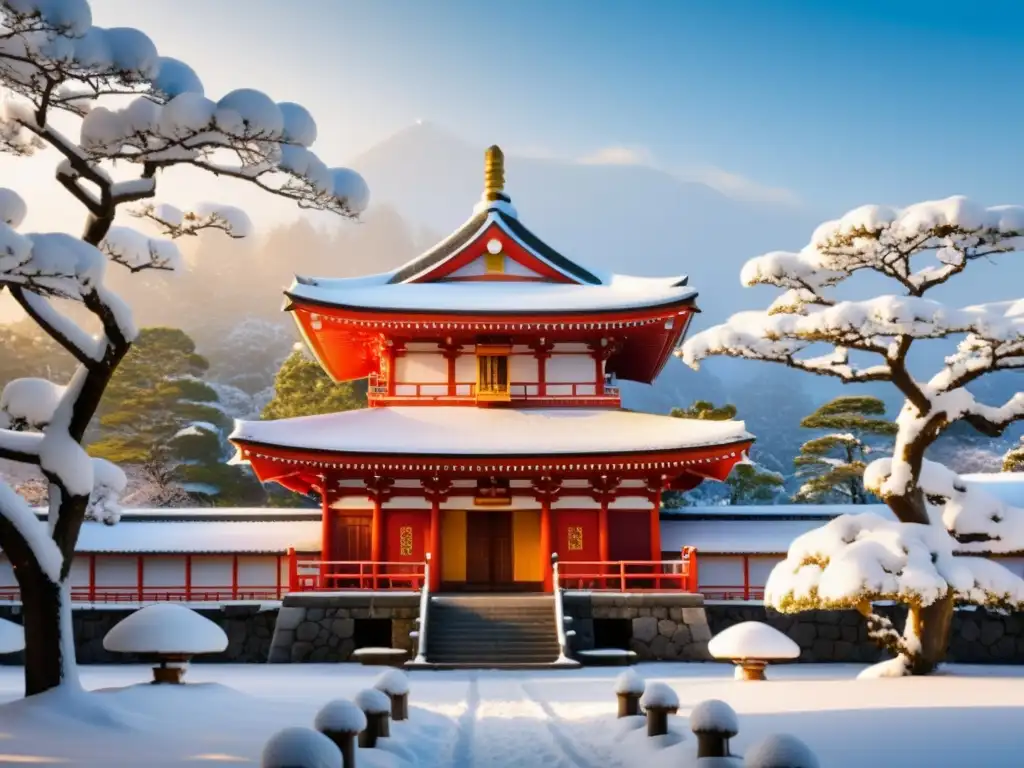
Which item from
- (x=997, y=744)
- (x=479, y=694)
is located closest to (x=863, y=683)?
(x=479, y=694)

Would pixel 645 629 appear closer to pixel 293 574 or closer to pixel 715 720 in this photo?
pixel 293 574

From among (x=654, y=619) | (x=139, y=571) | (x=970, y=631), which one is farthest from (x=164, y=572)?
(x=970, y=631)

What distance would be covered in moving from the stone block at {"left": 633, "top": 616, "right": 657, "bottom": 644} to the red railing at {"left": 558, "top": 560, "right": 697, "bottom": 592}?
791 millimetres

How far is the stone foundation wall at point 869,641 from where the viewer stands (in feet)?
89.8

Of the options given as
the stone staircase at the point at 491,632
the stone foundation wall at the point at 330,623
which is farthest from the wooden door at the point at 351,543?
the stone staircase at the point at 491,632

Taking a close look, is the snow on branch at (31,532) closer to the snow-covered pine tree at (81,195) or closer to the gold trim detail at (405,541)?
the snow-covered pine tree at (81,195)

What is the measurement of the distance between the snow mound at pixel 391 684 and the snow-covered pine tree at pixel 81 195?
377 centimetres

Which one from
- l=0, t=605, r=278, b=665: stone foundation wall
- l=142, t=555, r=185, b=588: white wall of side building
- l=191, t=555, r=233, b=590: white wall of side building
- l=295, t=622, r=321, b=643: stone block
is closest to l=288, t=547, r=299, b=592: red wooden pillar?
l=0, t=605, r=278, b=665: stone foundation wall

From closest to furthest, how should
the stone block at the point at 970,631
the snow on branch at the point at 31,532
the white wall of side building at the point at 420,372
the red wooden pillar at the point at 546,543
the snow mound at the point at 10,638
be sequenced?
the snow on branch at the point at 31,532, the snow mound at the point at 10,638, the stone block at the point at 970,631, the red wooden pillar at the point at 546,543, the white wall of side building at the point at 420,372

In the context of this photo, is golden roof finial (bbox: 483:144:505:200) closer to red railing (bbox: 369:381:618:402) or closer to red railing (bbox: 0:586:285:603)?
red railing (bbox: 369:381:618:402)

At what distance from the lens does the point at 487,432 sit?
29625 millimetres

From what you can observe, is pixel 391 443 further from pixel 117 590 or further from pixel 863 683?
pixel 863 683

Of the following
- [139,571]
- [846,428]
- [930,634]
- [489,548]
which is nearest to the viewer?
[930,634]

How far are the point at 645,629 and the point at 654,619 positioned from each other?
33 centimetres
